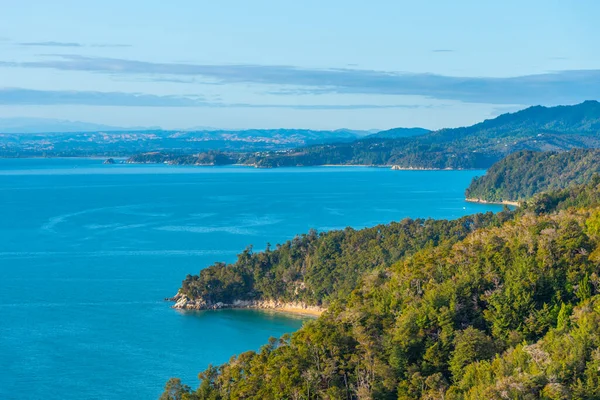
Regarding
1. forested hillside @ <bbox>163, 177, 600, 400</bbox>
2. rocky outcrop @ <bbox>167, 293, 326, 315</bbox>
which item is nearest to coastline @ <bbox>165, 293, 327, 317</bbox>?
rocky outcrop @ <bbox>167, 293, 326, 315</bbox>

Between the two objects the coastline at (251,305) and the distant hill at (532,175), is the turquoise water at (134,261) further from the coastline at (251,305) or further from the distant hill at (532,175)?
the distant hill at (532,175)

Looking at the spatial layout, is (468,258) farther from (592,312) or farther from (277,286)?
(277,286)

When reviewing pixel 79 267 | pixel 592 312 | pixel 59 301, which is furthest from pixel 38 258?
pixel 592 312

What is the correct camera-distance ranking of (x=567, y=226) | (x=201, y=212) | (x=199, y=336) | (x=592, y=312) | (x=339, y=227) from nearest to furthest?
(x=592, y=312) < (x=567, y=226) < (x=199, y=336) < (x=339, y=227) < (x=201, y=212)

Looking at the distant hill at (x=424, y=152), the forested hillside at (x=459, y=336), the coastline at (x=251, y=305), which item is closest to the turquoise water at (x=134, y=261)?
the coastline at (x=251, y=305)

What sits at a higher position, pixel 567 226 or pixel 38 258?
pixel 567 226

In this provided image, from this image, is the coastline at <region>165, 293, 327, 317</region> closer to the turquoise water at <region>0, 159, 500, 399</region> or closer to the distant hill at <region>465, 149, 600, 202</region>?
the turquoise water at <region>0, 159, 500, 399</region>

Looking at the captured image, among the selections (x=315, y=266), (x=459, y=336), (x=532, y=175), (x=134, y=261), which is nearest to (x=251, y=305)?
(x=315, y=266)
